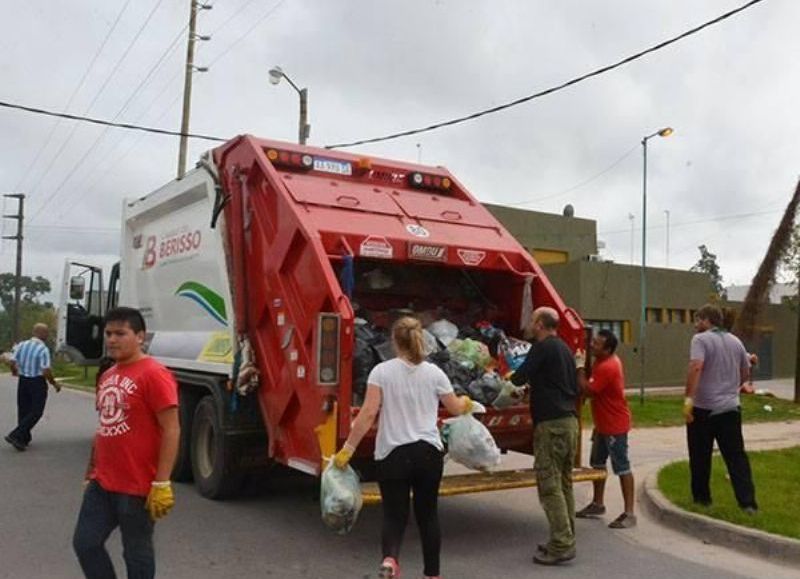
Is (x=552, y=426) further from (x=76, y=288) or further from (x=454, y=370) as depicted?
(x=76, y=288)

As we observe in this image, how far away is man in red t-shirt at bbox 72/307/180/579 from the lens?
385cm

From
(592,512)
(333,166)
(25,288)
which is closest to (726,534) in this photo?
(592,512)

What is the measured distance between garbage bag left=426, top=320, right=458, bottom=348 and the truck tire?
1997mm

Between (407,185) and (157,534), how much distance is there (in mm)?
3688

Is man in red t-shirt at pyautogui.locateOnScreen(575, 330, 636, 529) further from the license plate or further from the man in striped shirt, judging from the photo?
the man in striped shirt

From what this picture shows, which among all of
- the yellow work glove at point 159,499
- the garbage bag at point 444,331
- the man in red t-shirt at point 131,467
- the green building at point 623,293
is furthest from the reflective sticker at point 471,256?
the green building at point 623,293

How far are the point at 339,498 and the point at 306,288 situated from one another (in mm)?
1722

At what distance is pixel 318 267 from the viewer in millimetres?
5980

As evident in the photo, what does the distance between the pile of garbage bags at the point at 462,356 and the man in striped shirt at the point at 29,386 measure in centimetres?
619

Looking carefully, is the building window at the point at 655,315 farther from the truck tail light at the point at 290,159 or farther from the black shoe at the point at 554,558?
the black shoe at the point at 554,558

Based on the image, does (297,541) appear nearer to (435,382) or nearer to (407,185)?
(435,382)

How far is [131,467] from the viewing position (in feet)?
12.6

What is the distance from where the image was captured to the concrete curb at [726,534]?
19.7 feet

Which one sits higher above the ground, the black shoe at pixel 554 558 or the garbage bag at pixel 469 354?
the garbage bag at pixel 469 354
